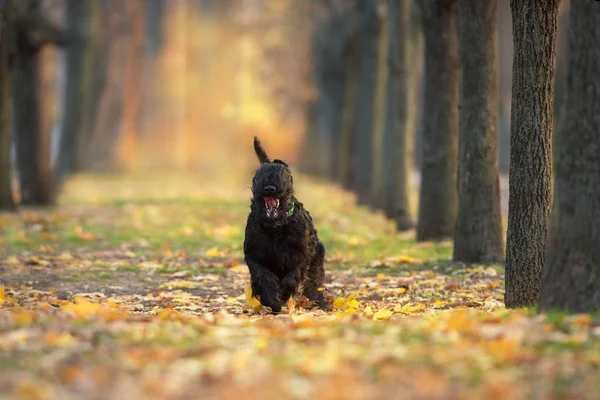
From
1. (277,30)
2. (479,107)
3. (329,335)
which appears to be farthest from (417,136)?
(329,335)

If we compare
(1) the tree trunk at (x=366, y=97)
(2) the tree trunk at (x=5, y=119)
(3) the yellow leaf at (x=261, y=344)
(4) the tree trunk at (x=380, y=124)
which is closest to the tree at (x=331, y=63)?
(1) the tree trunk at (x=366, y=97)

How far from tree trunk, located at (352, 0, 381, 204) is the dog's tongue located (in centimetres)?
1547

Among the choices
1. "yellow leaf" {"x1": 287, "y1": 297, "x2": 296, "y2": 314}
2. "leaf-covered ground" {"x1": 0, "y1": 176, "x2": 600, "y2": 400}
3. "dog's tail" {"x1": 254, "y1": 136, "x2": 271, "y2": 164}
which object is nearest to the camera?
"leaf-covered ground" {"x1": 0, "y1": 176, "x2": 600, "y2": 400}

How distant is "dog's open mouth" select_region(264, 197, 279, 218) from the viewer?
1016 centimetres

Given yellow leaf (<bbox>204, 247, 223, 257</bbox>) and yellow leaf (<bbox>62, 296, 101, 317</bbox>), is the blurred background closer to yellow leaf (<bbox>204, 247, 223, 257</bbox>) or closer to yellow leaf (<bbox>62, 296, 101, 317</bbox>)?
yellow leaf (<bbox>204, 247, 223, 257</bbox>)

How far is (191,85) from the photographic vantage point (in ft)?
213

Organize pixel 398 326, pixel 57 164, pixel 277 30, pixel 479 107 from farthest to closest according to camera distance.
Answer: pixel 277 30, pixel 57 164, pixel 479 107, pixel 398 326

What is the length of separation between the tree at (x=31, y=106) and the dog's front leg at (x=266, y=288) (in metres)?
13.6

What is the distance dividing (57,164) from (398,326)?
23388 mm

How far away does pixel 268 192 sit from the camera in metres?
10.1

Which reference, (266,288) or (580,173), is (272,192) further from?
(580,173)

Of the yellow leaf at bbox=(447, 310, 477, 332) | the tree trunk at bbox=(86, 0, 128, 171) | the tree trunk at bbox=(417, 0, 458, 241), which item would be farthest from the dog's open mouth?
the tree trunk at bbox=(86, 0, 128, 171)

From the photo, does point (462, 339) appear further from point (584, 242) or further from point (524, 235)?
point (524, 235)

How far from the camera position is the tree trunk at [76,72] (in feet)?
96.6
